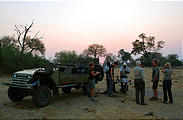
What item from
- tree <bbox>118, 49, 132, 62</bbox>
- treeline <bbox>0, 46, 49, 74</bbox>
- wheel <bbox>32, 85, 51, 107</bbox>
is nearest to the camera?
wheel <bbox>32, 85, 51, 107</bbox>

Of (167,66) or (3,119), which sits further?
(167,66)

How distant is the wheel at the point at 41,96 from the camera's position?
237 inches

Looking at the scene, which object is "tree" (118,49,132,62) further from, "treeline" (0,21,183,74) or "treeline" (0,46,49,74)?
"treeline" (0,46,49,74)

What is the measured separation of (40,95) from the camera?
6113 mm

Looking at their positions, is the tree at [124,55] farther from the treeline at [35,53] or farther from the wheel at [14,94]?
the wheel at [14,94]

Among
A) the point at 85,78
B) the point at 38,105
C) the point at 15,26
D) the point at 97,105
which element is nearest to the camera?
the point at 38,105

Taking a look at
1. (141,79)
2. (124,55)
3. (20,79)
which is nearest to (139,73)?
(141,79)

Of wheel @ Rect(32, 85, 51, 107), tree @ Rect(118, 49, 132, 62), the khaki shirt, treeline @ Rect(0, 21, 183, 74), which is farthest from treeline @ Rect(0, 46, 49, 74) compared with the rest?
tree @ Rect(118, 49, 132, 62)

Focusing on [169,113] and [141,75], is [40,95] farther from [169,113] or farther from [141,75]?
[169,113]

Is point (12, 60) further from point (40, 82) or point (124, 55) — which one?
point (124, 55)

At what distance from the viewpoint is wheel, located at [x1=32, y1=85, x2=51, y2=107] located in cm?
602

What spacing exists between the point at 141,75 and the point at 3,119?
532cm

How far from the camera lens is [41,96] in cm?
622

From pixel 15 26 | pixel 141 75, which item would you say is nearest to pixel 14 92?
pixel 141 75
